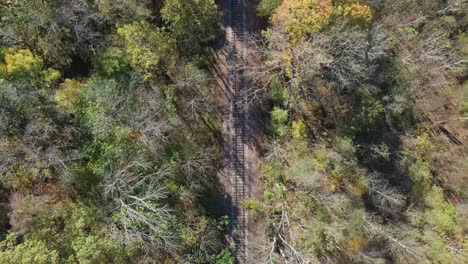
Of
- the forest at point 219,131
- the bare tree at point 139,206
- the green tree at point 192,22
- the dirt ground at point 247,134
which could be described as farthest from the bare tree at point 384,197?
the green tree at point 192,22

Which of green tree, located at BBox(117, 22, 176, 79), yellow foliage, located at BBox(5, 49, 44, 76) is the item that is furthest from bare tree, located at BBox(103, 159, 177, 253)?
yellow foliage, located at BBox(5, 49, 44, 76)

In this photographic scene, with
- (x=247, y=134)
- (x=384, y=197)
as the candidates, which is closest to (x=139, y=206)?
(x=247, y=134)

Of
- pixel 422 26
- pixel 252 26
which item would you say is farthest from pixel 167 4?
pixel 422 26

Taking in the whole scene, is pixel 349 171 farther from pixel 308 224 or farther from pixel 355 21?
pixel 355 21

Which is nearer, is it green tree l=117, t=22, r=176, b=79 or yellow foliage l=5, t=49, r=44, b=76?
yellow foliage l=5, t=49, r=44, b=76

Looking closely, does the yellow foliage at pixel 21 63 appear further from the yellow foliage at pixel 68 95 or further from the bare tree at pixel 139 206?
the bare tree at pixel 139 206

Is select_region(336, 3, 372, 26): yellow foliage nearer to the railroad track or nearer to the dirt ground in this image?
the dirt ground

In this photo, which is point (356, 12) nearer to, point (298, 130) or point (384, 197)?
point (298, 130)
